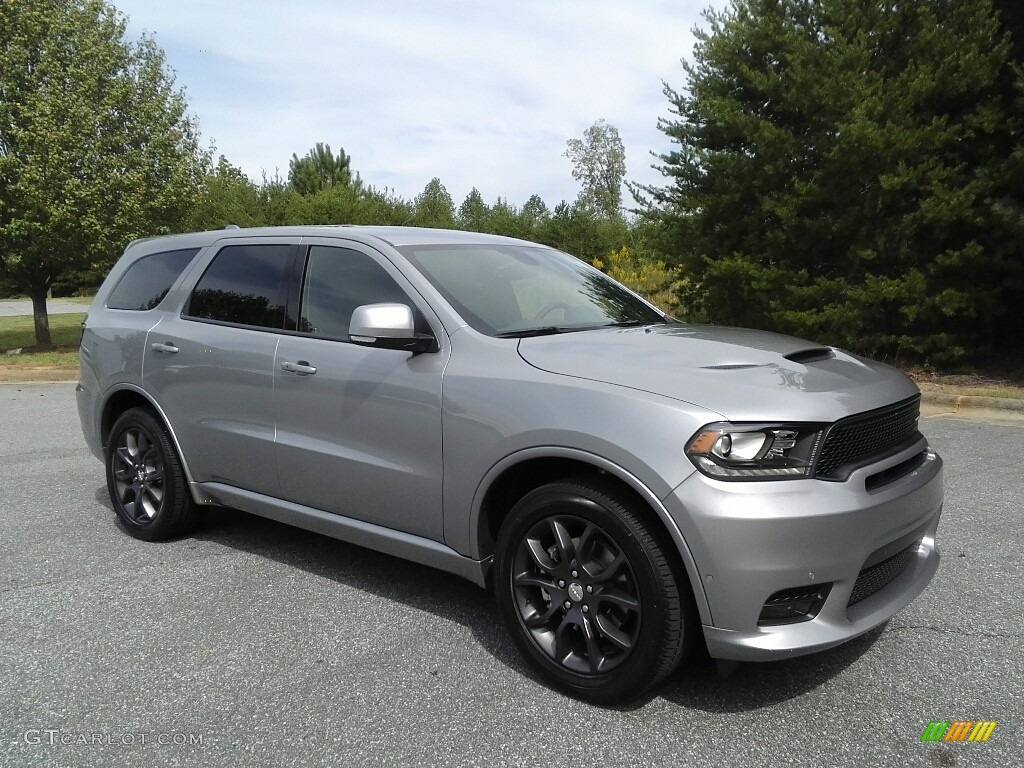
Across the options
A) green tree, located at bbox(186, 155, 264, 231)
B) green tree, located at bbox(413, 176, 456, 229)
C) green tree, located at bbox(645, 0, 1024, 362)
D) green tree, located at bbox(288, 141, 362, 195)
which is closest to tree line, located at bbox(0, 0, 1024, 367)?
green tree, located at bbox(645, 0, 1024, 362)

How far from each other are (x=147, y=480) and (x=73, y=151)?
13352 mm

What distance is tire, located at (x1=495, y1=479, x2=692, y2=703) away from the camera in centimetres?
278

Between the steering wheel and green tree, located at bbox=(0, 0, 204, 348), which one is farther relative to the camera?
green tree, located at bbox=(0, 0, 204, 348)

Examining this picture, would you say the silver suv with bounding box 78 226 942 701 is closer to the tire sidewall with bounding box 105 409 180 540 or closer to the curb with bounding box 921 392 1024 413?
the tire sidewall with bounding box 105 409 180 540

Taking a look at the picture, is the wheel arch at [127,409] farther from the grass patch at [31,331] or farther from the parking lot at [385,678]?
the grass patch at [31,331]

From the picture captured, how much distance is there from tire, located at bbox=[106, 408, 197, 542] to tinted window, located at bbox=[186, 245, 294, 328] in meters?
0.78

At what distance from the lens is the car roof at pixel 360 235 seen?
4.03 metres

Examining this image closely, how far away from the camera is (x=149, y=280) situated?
5.06 metres

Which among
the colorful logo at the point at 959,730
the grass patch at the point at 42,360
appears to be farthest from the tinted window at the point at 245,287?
the grass patch at the point at 42,360

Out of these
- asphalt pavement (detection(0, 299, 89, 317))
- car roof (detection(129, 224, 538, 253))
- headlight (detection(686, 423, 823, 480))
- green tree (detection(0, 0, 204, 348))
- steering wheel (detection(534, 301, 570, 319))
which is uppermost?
green tree (detection(0, 0, 204, 348))

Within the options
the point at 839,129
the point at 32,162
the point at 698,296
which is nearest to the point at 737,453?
the point at 839,129

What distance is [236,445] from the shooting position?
4.26 meters

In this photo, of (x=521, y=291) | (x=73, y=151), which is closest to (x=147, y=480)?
(x=521, y=291)

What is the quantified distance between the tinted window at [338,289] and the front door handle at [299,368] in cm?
17
